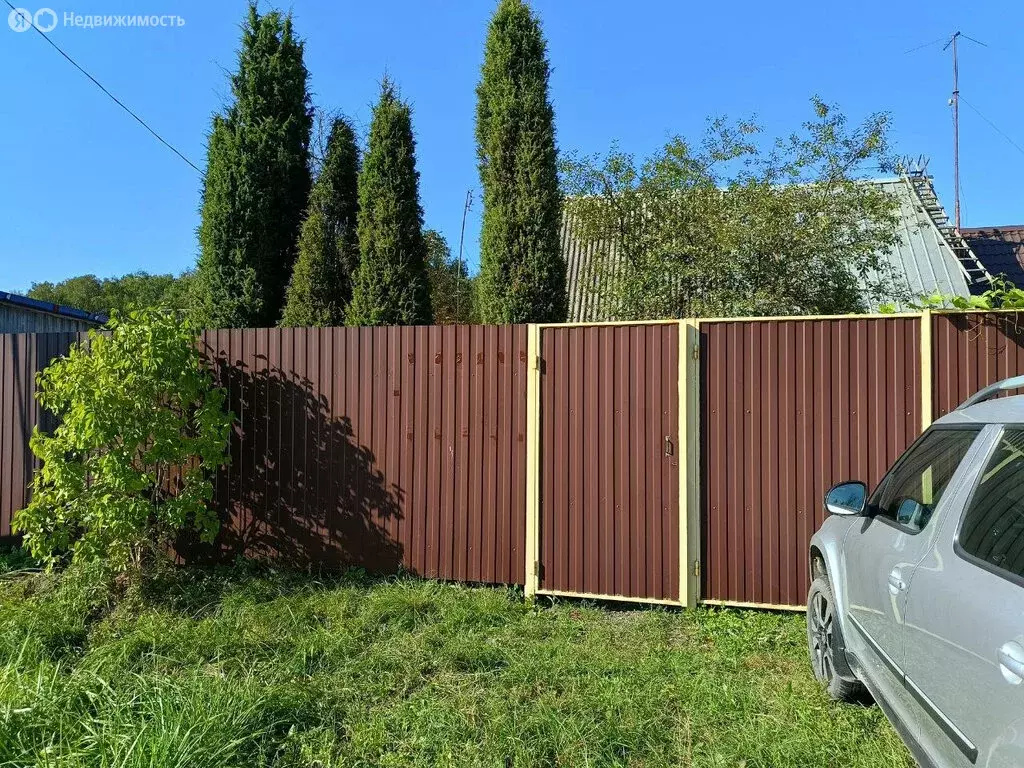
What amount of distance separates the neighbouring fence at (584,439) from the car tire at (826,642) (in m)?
0.92

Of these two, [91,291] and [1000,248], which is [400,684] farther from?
[91,291]

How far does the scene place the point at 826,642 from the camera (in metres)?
3.48

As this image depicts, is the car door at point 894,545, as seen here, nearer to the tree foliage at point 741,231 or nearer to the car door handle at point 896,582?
the car door handle at point 896,582

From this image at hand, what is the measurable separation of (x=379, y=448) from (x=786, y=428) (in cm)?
311

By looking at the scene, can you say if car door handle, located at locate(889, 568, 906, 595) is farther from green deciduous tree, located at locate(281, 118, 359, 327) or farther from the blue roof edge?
the blue roof edge

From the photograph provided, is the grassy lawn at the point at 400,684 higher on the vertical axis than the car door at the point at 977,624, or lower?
lower

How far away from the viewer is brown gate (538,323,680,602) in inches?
189

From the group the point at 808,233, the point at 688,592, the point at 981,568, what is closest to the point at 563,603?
the point at 688,592

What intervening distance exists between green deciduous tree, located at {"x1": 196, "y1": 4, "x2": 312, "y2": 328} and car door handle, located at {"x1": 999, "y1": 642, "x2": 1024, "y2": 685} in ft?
24.8

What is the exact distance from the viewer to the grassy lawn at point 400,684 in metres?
2.83

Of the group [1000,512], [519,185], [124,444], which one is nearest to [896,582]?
[1000,512]

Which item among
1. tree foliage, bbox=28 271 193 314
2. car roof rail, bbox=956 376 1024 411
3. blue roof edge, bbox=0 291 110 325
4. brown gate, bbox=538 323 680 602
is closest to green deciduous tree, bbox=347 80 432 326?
brown gate, bbox=538 323 680 602

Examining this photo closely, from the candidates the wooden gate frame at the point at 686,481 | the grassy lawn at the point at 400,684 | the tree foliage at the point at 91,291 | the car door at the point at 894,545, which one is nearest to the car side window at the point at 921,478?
the car door at the point at 894,545

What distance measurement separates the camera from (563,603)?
4938 millimetres
